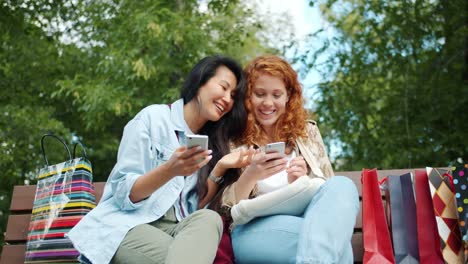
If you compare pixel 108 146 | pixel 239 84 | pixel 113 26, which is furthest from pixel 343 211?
pixel 108 146

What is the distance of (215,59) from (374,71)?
357cm

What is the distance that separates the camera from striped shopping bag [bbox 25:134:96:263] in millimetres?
3002

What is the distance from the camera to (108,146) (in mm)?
7387

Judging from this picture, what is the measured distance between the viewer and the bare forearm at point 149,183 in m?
2.33

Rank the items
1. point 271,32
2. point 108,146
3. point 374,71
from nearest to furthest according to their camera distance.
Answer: point 374,71 → point 108,146 → point 271,32

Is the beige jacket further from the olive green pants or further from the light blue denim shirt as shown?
the olive green pants

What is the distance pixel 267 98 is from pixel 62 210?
4.02 ft

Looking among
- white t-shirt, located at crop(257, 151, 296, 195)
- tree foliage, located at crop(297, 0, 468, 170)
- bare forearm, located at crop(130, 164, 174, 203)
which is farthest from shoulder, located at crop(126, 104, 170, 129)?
tree foliage, located at crop(297, 0, 468, 170)

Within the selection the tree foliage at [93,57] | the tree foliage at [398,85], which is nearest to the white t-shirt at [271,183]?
the tree foliage at [398,85]

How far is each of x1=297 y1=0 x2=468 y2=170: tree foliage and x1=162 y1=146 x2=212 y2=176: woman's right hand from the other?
3.59 m

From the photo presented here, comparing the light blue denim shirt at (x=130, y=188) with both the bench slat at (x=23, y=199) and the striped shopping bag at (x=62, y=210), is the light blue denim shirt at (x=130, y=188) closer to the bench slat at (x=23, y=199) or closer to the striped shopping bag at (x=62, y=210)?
the striped shopping bag at (x=62, y=210)

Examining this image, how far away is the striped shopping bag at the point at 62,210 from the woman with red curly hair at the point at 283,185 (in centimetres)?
76

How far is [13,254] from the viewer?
3.46 meters

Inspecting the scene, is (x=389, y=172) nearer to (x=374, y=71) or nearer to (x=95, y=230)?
(x=95, y=230)
